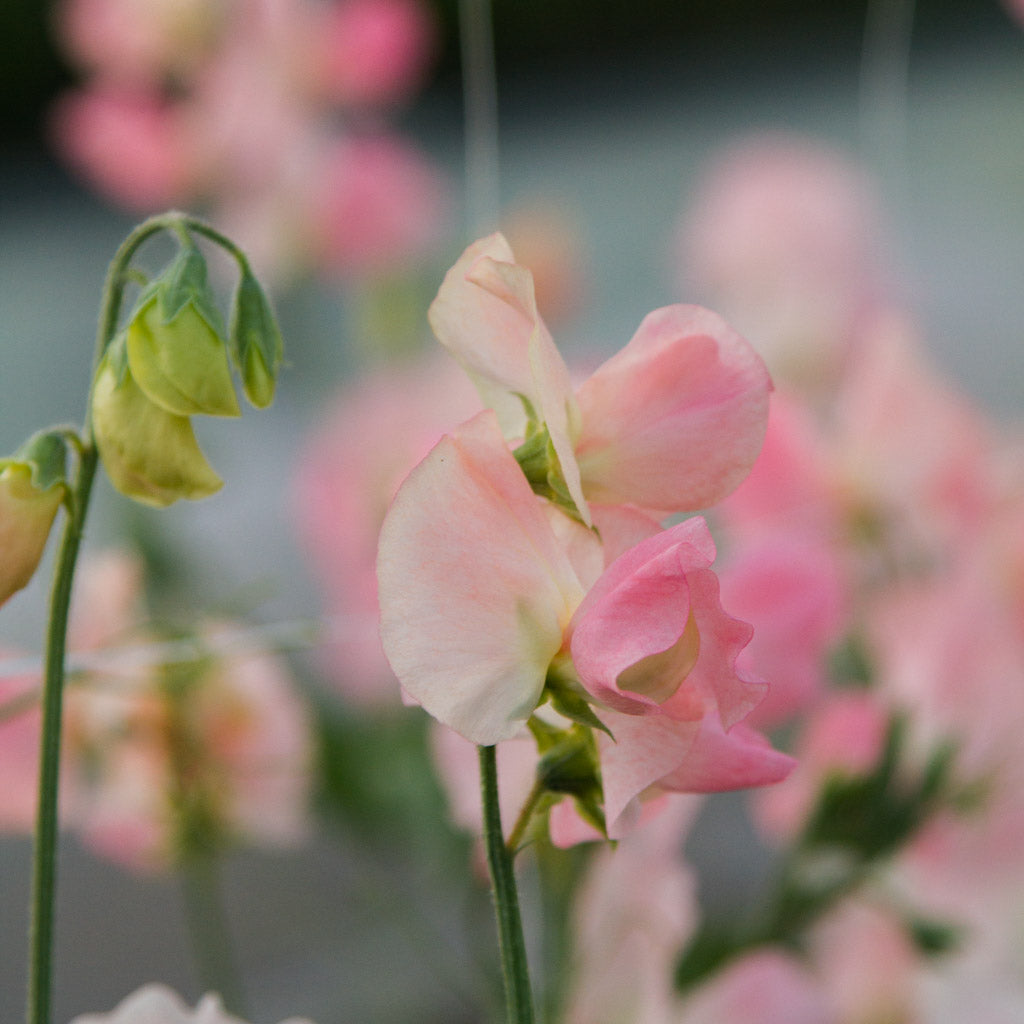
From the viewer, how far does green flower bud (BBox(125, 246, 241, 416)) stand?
148mm

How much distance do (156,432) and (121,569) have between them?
0.67ft

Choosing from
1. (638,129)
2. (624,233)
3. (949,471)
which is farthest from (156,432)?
(638,129)

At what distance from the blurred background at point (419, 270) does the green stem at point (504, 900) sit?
0.60ft

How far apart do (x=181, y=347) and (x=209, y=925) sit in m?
0.31

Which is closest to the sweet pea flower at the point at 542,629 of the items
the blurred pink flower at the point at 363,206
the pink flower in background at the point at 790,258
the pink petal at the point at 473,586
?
the pink petal at the point at 473,586

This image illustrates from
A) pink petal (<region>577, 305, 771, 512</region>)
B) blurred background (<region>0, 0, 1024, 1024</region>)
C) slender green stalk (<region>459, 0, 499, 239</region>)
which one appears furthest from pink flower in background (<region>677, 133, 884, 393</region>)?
pink petal (<region>577, 305, 771, 512</region>)

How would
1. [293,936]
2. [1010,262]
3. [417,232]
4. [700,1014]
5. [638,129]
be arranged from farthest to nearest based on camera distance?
1. [638,129]
2. [1010,262]
3. [417,232]
4. [293,936]
5. [700,1014]

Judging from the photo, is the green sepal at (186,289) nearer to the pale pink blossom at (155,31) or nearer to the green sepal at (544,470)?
the green sepal at (544,470)

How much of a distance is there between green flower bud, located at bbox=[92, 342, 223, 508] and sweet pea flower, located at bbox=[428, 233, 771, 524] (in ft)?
0.11

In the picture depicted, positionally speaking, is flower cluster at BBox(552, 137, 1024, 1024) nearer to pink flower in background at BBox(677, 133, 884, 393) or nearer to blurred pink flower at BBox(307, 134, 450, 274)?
pink flower in background at BBox(677, 133, 884, 393)

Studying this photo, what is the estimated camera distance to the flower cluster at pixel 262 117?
59 centimetres

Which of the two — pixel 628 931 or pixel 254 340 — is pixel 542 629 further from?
pixel 628 931

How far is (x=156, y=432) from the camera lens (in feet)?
0.49

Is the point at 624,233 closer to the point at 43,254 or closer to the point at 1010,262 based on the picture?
the point at 1010,262
